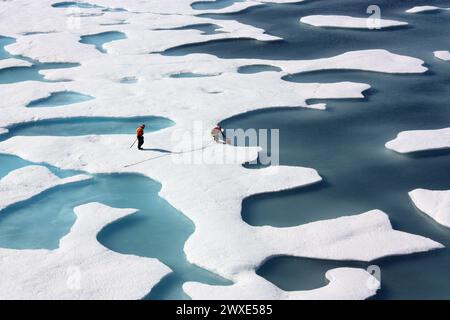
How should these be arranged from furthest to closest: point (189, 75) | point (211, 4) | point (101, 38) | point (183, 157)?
point (211, 4)
point (101, 38)
point (189, 75)
point (183, 157)

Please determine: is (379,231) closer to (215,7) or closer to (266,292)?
(266,292)

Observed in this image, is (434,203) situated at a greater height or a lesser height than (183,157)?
lesser

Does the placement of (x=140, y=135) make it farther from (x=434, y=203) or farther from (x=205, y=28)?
(x=205, y=28)

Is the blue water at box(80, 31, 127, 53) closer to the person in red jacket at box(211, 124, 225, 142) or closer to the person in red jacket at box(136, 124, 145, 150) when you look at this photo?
the person in red jacket at box(136, 124, 145, 150)

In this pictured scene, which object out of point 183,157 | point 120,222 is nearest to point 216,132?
point 183,157

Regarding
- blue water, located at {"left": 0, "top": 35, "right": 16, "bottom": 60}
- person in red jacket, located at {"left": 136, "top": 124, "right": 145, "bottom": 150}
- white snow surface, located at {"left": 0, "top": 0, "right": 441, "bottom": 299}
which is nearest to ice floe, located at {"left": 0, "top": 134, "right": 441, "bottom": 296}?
white snow surface, located at {"left": 0, "top": 0, "right": 441, "bottom": 299}

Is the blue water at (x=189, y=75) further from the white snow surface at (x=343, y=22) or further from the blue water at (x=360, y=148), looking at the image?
the white snow surface at (x=343, y=22)

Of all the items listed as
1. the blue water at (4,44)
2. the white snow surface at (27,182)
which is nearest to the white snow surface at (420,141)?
the white snow surface at (27,182)
